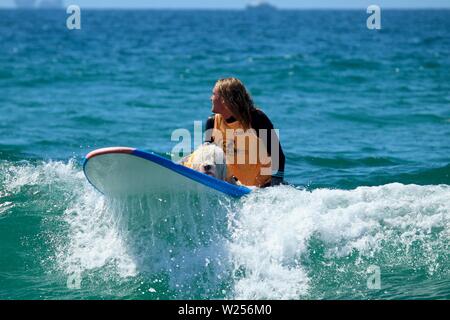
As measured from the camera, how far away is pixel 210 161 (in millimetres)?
6184

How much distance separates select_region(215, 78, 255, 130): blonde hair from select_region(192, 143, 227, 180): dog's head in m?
0.56

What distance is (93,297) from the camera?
590cm

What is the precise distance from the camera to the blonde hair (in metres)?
6.65

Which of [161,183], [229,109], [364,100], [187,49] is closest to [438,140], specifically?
[364,100]

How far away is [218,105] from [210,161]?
28.9 inches

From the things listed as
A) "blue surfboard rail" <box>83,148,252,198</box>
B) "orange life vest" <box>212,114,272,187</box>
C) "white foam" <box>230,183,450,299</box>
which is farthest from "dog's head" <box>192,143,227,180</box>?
"orange life vest" <box>212,114,272,187</box>

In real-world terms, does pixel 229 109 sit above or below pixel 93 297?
above

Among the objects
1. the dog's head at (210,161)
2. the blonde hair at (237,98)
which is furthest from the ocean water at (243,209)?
the blonde hair at (237,98)

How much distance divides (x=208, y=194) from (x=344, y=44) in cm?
3007

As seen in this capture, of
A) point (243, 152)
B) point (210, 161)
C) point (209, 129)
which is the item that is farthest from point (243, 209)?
point (209, 129)

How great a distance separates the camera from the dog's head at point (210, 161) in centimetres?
617

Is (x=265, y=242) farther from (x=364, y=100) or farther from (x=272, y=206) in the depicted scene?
(x=364, y=100)

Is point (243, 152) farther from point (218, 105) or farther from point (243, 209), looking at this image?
point (243, 209)

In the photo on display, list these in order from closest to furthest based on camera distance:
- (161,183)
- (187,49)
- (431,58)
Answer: (161,183), (431,58), (187,49)
